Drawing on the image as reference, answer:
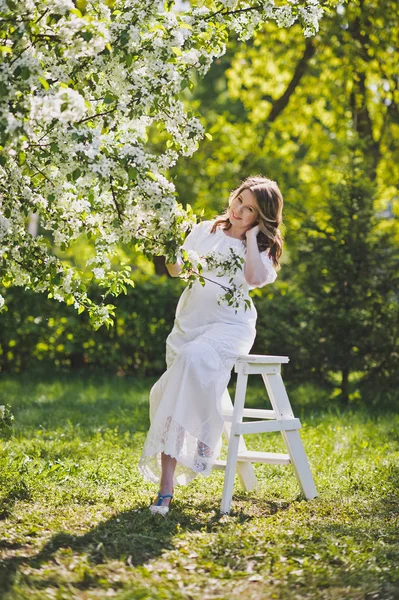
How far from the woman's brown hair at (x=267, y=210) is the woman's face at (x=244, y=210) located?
2 centimetres

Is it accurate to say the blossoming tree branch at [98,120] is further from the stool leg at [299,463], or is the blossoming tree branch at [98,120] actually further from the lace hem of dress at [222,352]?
the stool leg at [299,463]

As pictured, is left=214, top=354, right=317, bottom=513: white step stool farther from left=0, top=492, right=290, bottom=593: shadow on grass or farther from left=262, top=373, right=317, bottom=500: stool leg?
left=0, top=492, right=290, bottom=593: shadow on grass

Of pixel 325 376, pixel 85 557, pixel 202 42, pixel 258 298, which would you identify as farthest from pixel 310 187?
pixel 85 557

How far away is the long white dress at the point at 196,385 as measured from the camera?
4191mm

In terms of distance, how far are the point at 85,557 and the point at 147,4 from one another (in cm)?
243

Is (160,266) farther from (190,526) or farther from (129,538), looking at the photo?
(129,538)

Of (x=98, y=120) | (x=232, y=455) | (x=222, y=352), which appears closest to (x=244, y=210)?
(x=222, y=352)

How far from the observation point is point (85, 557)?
3.37 metres

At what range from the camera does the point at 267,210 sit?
4652 millimetres

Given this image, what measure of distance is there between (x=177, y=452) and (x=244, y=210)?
148 cm

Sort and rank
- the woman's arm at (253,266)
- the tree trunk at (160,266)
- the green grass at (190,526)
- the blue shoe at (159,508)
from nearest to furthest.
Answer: the green grass at (190,526)
the blue shoe at (159,508)
the woman's arm at (253,266)
the tree trunk at (160,266)

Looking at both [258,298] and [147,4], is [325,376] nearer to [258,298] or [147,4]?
[258,298]

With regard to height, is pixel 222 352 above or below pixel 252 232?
below

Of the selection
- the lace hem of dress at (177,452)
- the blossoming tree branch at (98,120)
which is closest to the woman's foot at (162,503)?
the lace hem of dress at (177,452)
